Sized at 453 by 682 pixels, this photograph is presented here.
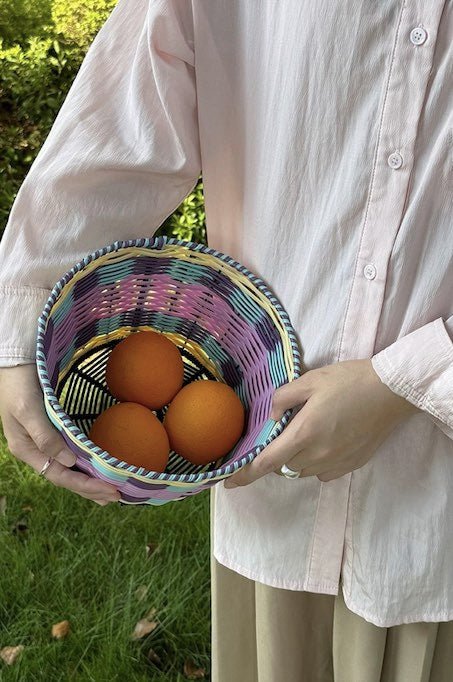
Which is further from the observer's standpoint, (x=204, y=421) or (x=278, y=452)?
(x=204, y=421)

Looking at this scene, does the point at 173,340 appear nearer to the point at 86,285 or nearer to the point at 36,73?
the point at 86,285

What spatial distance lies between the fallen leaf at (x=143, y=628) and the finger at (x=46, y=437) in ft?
3.38

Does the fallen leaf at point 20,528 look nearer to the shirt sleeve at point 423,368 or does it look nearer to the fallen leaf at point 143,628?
the fallen leaf at point 143,628

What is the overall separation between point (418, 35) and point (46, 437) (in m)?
0.62

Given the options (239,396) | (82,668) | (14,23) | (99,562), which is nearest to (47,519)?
(99,562)

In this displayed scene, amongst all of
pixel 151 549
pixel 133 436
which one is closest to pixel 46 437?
pixel 133 436

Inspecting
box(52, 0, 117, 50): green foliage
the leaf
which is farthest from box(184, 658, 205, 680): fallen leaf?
box(52, 0, 117, 50): green foliage

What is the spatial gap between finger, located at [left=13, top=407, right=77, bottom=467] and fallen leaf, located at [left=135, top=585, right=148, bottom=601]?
1.07 metres

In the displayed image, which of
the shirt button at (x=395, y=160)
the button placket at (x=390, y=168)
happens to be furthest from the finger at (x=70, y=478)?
the shirt button at (x=395, y=160)

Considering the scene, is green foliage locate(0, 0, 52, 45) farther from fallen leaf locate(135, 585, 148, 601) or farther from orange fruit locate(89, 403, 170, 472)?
orange fruit locate(89, 403, 170, 472)

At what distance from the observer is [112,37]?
1.08 meters

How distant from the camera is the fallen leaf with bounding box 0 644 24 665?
1894 mm

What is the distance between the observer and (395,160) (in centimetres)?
95

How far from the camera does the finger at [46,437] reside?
1.03 m
